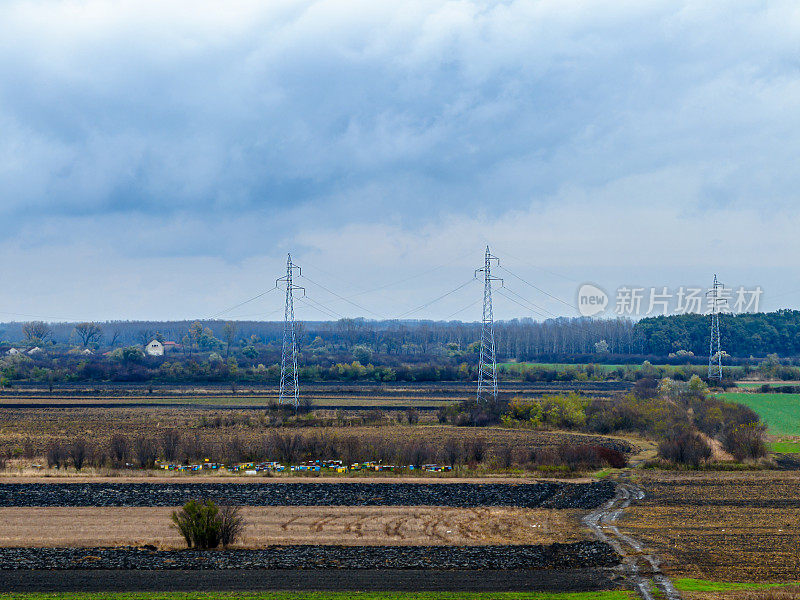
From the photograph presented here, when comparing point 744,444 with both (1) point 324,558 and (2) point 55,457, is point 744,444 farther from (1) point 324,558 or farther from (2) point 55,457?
(2) point 55,457

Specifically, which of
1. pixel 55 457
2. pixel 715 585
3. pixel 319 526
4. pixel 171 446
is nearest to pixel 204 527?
pixel 319 526

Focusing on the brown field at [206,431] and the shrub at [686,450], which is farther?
the brown field at [206,431]

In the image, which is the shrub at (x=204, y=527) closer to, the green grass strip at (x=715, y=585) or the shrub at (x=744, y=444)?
the green grass strip at (x=715, y=585)

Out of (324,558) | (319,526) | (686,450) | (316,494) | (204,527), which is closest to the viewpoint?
(324,558)

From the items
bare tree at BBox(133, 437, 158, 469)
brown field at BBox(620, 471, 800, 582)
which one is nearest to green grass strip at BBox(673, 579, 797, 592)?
brown field at BBox(620, 471, 800, 582)

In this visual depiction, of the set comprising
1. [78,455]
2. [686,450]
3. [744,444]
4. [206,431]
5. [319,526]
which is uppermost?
[744,444]

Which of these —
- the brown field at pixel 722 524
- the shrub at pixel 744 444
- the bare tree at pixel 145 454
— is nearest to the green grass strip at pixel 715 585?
the brown field at pixel 722 524

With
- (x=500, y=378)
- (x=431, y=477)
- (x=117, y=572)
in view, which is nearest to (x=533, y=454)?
(x=431, y=477)

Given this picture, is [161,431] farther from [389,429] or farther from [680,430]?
[680,430]
